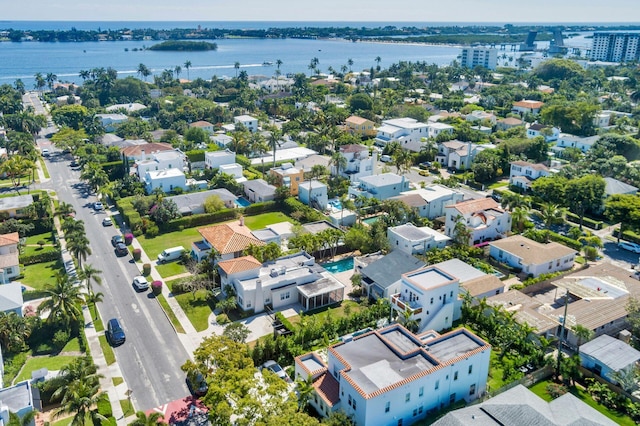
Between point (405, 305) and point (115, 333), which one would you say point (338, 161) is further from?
point (115, 333)

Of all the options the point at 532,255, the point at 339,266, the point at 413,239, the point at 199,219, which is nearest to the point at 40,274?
the point at 199,219

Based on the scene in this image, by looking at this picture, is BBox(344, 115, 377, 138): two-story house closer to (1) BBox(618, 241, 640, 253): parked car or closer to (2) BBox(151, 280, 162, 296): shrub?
(1) BBox(618, 241, 640, 253): parked car

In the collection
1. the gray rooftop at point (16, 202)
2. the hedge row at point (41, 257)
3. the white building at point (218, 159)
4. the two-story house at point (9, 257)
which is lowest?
the hedge row at point (41, 257)

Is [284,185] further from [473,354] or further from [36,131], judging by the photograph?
[36,131]

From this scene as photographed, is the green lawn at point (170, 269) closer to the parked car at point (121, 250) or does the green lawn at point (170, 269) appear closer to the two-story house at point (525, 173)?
the parked car at point (121, 250)

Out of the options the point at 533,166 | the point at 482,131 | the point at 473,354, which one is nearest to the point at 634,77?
the point at 482,131

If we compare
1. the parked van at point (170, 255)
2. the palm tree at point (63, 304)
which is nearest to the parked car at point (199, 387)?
the palm tree at point (63, 304)
